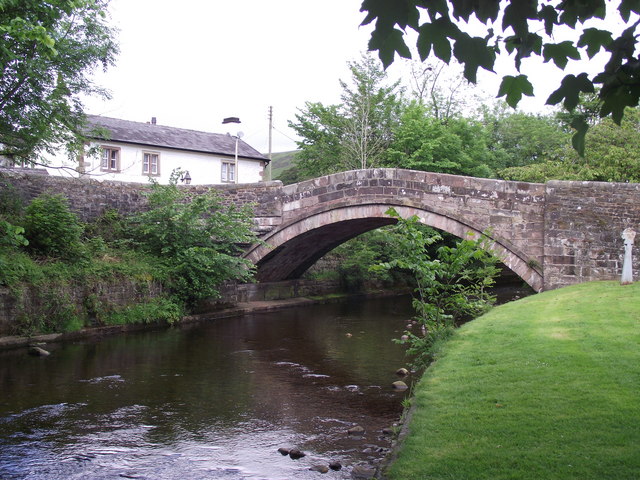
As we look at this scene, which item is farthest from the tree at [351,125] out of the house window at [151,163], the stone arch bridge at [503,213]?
Result: the stone arch bridge at [503,213]

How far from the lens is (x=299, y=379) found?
7.89 meters

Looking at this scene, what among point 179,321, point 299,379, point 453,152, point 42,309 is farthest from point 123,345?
point 453,152

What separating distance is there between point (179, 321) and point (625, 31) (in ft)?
35.5

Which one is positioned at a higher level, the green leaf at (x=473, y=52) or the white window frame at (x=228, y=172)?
the white window frame at (x=228, y=172)

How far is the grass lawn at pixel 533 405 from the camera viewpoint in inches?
132

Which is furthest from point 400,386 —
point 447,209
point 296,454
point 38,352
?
point 447,209

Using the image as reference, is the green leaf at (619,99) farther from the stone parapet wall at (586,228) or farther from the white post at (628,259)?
the stone parapet wall at (586,228)

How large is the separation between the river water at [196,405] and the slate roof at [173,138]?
14.3 meters

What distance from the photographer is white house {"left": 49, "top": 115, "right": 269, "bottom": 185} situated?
23.2m

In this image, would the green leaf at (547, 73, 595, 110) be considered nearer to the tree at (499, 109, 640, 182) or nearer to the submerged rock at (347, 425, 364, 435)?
the submerged rock at (347, 425, 364, 435)

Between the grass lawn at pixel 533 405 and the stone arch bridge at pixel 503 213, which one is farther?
the stone arch bridge at pixel 503 213

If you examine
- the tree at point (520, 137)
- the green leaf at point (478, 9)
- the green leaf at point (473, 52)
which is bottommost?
the green leaf at point (473, 52)

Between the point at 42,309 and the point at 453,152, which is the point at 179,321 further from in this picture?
the point at 453,152

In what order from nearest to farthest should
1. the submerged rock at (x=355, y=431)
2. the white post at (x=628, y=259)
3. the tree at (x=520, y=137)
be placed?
the submerged rock at (x=355, y=431)
the white post at (x=628, y=259)
the tree at (x=520, y=137)
